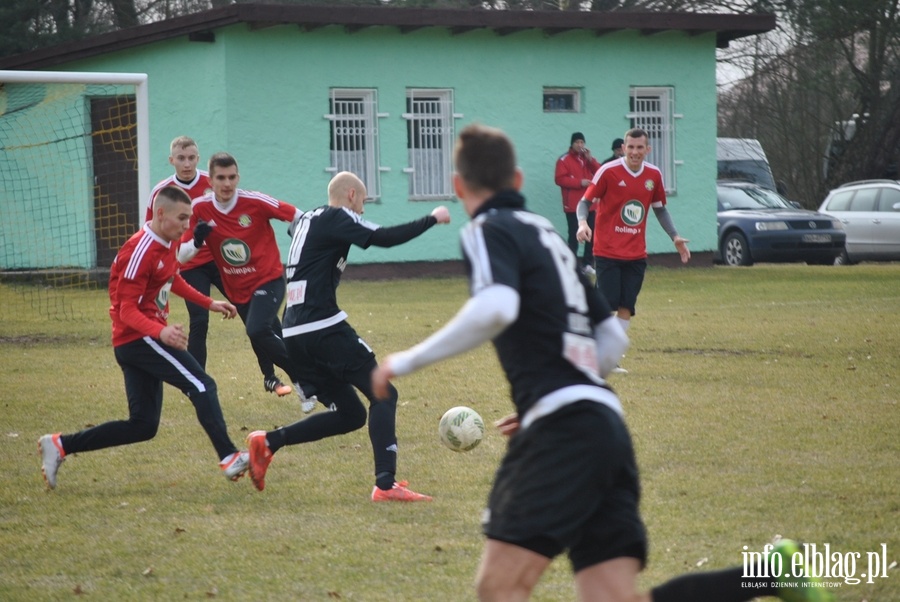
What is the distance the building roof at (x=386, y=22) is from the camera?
20344 mm

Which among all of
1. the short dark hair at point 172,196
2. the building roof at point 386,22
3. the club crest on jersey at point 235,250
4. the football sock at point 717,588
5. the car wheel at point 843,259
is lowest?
the car wheel at point 843,259

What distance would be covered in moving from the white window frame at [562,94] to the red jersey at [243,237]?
47.7 feet

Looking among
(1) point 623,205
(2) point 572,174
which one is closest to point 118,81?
(1) point 623,205

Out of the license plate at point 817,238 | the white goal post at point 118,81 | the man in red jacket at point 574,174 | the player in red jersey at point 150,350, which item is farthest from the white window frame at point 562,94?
the player in red jersey at point 150,350

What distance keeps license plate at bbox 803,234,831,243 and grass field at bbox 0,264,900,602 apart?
36.6ft

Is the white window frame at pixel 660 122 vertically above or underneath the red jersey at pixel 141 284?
above

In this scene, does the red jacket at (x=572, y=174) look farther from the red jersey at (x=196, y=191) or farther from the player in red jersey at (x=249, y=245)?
the player in red jersey at (x=249, y=245)

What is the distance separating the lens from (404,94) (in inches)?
869

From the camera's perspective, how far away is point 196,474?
7.43 m

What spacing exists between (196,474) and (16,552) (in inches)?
66.3

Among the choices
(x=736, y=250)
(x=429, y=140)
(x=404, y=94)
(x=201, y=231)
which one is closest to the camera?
(x=201, y=231)

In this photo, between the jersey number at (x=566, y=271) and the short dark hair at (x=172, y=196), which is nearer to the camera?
the jersey number at (x=566, y=271)

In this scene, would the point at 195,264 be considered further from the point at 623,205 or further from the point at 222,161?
the point at 623,205

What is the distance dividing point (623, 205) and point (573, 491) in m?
8.04
